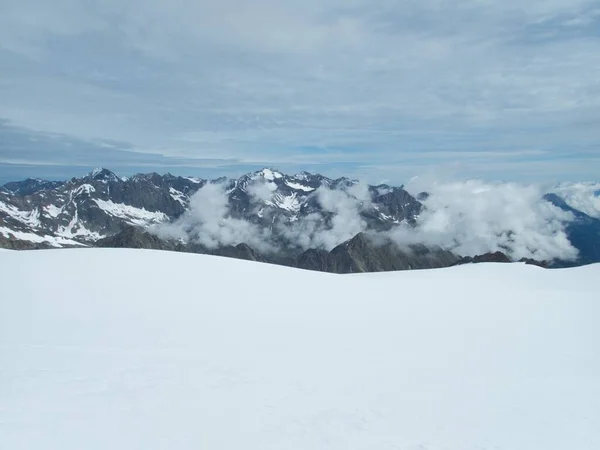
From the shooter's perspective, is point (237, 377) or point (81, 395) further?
point (237, 377)

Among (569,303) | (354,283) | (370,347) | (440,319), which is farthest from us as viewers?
(354,283)

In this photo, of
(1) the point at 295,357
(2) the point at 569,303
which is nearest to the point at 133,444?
(1) the point at 295,357

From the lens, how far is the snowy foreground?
272 inches

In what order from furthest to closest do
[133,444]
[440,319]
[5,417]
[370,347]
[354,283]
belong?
[354,283]
[440,319]
[370,347]
[5,417]
[133,444]

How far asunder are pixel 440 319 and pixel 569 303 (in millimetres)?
8791

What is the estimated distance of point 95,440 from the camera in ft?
20.9

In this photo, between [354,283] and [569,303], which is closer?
[569,303]

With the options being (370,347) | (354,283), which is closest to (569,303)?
(354,283)

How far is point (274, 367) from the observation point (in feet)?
31.8

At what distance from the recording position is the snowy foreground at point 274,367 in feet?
22.6

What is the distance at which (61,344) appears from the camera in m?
10.4

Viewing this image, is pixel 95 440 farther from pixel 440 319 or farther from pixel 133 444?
pixel 440 319

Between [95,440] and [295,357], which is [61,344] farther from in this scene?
[295,357]

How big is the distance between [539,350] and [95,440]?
11.8m
